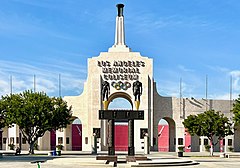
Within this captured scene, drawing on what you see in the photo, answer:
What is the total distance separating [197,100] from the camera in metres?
73.9

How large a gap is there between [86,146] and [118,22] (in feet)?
64.2

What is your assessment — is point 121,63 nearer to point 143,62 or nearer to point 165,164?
point 143,62

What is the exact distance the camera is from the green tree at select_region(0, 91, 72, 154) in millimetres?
57112

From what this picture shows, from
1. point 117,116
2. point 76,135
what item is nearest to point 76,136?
point 76,135

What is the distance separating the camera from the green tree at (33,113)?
5711cm

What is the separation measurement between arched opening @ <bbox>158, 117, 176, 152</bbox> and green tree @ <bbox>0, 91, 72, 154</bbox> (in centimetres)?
2281

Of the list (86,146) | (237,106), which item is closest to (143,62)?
(86,146)

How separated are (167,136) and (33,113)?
126 feet

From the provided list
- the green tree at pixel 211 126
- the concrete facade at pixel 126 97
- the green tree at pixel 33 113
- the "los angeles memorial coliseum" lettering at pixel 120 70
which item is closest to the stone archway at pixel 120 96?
the concrete facade at pixel 126 97

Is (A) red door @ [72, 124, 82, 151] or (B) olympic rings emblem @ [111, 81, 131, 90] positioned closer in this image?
(B) olympic rings emblem @ [111, 81, 131, 90]

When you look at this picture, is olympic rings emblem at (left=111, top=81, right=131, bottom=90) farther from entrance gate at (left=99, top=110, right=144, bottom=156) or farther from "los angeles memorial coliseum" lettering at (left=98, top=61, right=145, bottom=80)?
entrance gate at (left=99, top=110, right=144, bottom=156)

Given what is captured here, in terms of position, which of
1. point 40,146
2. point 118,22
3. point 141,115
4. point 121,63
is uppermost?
point 118,22

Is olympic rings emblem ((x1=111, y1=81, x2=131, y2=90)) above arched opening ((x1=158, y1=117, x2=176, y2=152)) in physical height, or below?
above

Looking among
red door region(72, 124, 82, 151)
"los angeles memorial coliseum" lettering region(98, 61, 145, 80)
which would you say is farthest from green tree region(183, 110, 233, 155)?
red door region(72, 124, 82, 151)
